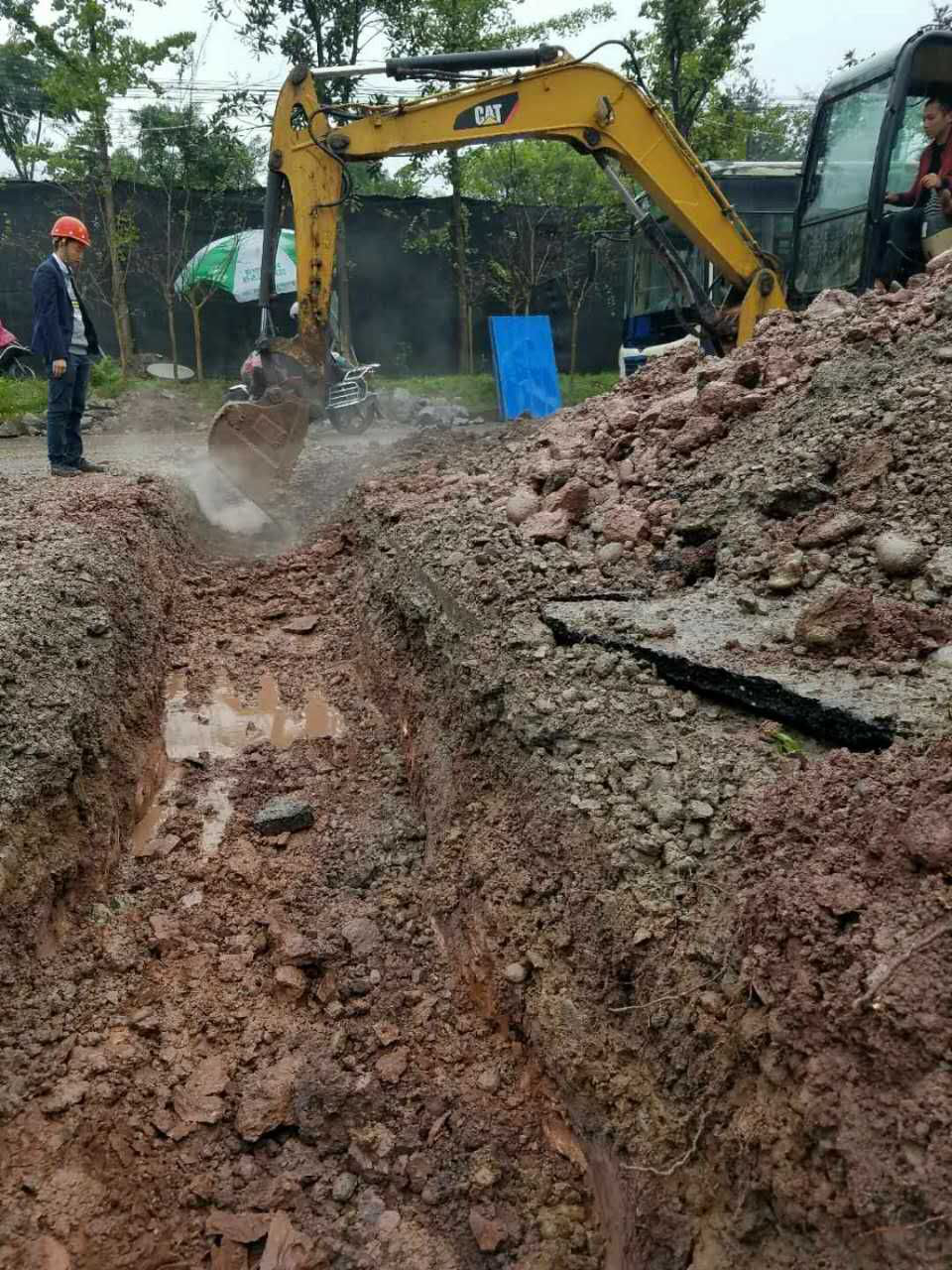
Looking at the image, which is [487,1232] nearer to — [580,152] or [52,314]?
[52,314]

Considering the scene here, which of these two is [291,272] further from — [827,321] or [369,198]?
[827,321]

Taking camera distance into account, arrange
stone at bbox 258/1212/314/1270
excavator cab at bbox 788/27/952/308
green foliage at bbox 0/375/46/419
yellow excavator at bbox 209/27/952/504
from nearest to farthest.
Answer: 1. stone at bbox 258/1212/314/1270
2. excavator cab at bbox 788/27/952/308
3. yellow excavator at bbox 209/27/952/504
4. green foliage at bbox 0/375/46/419

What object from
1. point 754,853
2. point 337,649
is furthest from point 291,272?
point 754,853

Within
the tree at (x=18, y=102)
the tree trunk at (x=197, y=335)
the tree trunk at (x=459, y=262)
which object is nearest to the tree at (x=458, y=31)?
the tree trunk at (x=459, y=262)

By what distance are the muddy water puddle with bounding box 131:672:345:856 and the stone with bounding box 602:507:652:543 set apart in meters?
1.71

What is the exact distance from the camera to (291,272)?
50.4 feet

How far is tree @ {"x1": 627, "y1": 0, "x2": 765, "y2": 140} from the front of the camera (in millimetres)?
14289

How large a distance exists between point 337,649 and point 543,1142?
11.9 feet

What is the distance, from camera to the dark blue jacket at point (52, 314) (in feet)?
23.0

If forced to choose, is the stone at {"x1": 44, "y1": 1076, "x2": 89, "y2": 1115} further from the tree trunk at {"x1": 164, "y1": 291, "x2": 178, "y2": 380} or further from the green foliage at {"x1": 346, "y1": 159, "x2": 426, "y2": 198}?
the tree trunk at {"x1": 164, "y1": 291, "x2": 178, "y2": 380}

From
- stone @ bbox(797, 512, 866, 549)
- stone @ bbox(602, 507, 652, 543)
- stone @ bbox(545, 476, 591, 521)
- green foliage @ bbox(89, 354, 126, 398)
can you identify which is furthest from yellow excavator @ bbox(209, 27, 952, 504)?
green foliage @ bbox(89, 354, 126, 398)

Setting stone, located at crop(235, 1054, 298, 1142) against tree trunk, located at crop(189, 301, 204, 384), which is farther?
tree trunk, located at crop(189, 301, 204, 384)

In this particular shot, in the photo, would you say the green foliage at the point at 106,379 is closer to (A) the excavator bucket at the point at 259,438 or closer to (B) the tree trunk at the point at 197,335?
(B) the tree trunk at the point at 197,335

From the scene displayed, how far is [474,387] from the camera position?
15.8 meters
